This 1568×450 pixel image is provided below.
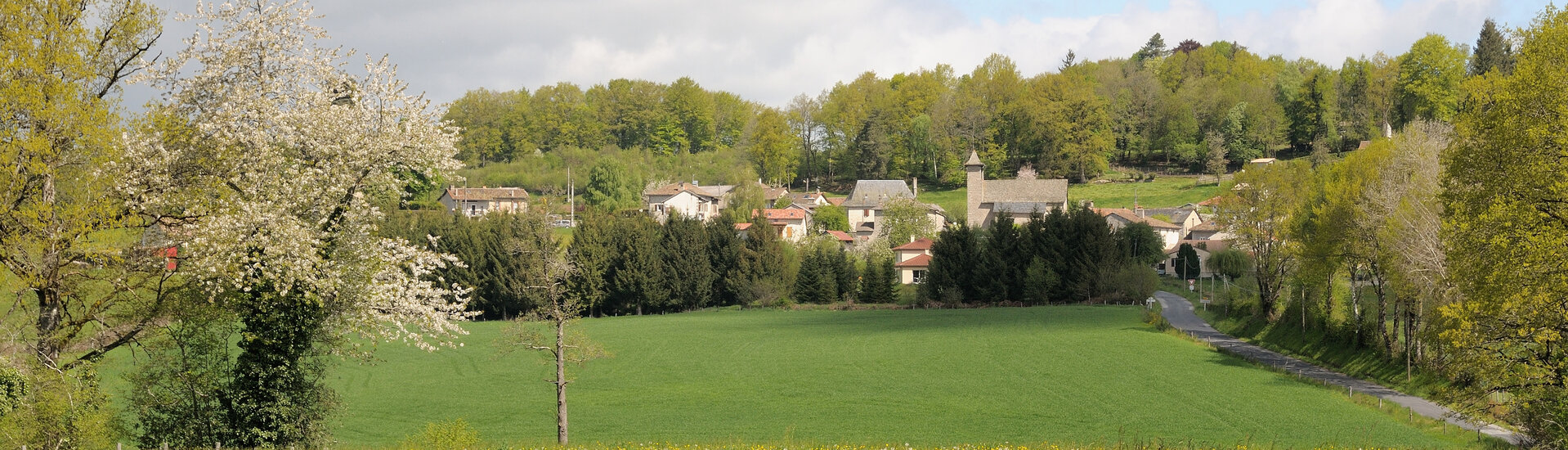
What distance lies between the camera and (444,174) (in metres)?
18.1

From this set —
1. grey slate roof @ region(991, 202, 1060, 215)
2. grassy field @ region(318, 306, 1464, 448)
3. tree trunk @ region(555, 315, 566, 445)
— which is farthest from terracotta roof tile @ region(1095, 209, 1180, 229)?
tree trunk @ region(555, 315, 566, 445)

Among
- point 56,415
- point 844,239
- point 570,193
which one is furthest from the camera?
point 570,193

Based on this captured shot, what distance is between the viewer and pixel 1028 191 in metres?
97.2

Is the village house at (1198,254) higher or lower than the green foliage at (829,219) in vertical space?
lower

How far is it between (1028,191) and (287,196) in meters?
86.7

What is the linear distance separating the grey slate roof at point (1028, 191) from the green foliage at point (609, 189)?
35929 millimetres

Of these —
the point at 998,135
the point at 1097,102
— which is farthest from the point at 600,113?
the point at 1097,102

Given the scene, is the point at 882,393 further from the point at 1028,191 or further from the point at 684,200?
the point at 684,200

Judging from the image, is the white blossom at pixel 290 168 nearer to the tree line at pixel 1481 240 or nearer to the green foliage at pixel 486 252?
the tree line at pixel 1481 240

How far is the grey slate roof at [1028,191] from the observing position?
318 ft

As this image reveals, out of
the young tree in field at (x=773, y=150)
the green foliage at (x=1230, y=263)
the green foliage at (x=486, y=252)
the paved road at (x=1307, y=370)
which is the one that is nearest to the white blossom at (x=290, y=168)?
the paved road at (x=1307, y=370)

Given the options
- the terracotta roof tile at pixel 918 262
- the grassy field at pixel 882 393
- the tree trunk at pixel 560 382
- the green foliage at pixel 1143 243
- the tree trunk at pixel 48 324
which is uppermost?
the green foliage at pixel 1143 243

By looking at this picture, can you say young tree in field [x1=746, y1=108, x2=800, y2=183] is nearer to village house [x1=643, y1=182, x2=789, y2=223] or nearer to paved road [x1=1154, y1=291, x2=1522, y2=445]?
village house [x1=643, y1=182, x2=789, y2=223]

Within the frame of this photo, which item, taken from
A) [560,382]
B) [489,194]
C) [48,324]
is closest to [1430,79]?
[489,194]
